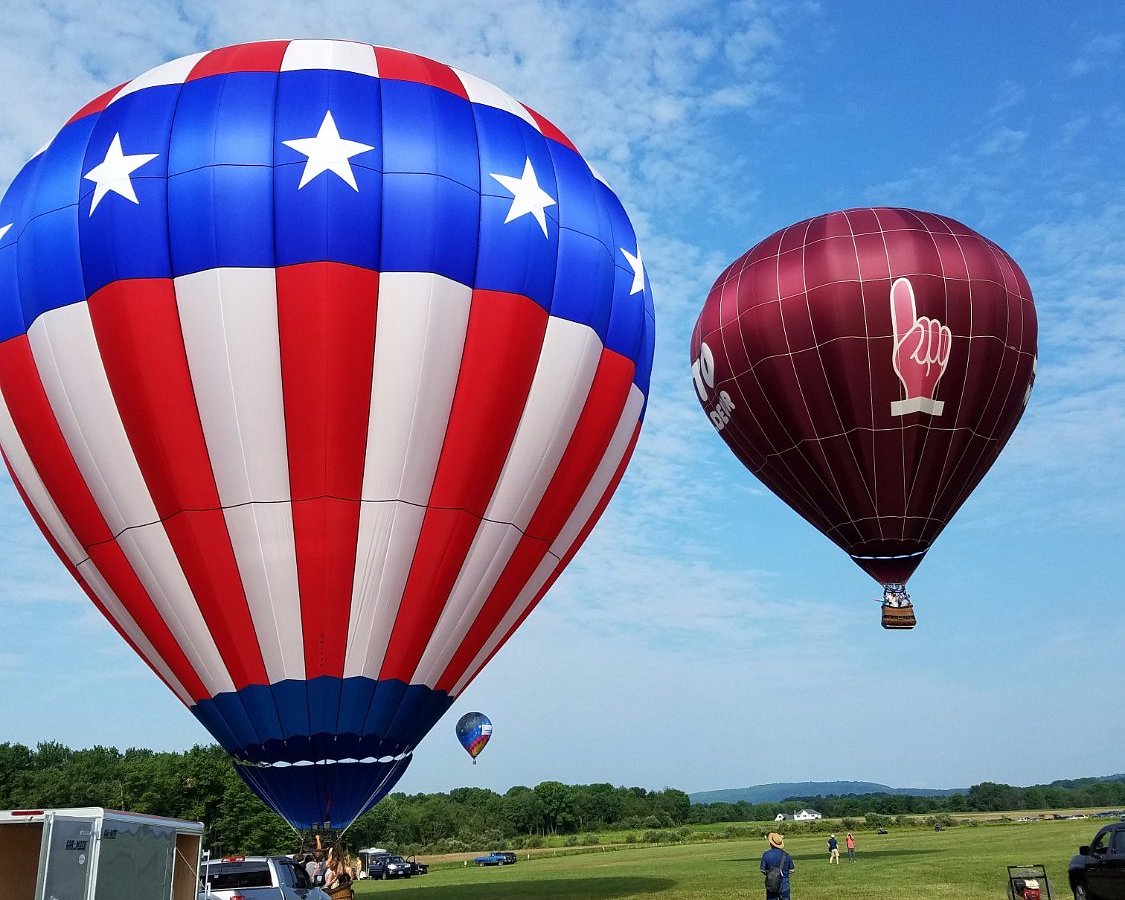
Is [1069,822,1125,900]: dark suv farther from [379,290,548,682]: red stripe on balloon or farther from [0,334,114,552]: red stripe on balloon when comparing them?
[0,334,114,552]: red stripe on balloon

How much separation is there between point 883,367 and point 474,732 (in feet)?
64.9

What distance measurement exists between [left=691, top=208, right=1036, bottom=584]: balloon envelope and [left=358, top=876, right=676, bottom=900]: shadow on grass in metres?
9.29

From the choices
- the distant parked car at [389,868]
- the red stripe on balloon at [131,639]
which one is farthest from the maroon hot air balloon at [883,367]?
the distant parked car at [389,868]

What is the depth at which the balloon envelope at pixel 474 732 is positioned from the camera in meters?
35.0

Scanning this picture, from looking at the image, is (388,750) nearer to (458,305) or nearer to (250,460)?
(250,460)

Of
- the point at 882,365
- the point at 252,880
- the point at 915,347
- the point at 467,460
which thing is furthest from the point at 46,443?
the point at 915,347

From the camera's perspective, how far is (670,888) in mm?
23016

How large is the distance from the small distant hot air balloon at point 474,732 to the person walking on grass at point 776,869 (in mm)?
24879

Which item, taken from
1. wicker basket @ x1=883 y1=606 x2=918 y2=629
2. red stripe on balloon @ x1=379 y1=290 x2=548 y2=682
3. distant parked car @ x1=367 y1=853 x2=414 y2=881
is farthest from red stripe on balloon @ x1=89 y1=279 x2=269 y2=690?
distant parked car @ x1=367 y1=853 x2=414 y2=881

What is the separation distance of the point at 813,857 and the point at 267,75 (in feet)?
105

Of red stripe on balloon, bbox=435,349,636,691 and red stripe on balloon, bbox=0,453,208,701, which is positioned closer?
red stripe on balloon, bbox=0,453,208,701

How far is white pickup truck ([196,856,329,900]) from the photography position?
449 inches

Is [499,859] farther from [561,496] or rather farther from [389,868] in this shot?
[561,496]

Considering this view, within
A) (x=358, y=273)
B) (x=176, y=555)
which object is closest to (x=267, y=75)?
(x=358, y=273)
